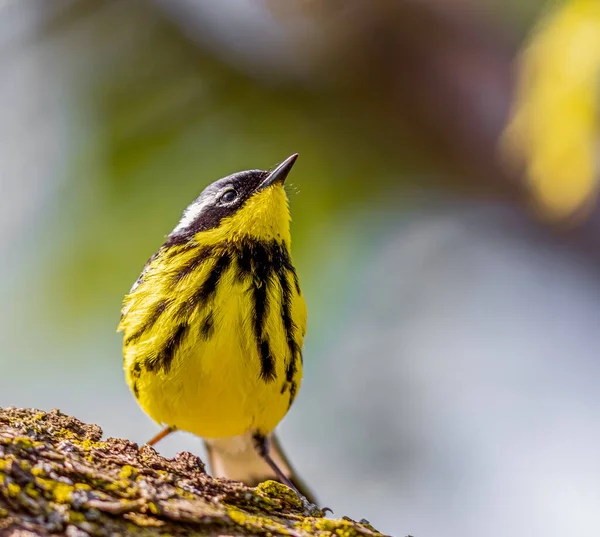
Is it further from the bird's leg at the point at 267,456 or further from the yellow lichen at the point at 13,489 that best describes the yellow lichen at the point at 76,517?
the bird's leg at the point at 267,456

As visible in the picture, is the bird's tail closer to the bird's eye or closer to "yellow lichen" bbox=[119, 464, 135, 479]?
the bird's eye

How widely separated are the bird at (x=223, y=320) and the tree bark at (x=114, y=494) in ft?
2.53

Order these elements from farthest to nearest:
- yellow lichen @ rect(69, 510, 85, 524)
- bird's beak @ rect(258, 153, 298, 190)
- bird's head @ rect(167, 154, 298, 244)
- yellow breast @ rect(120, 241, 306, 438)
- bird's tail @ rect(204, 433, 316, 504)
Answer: bird's tail @ rect(204, 433, 316, 504), bird's beak @ rect(258, 153, 298, 190), bird's head @ rect(167, 154, 298, 244), yellow breast @ rect(120, 241, 306, 438), yellow lichen @ rect(69, 510, 85, 524)

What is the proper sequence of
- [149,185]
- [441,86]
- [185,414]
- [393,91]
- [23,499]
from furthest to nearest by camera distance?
1. [149,185]
2. [393,91]
3. [441,86]
4. [185,414]
5. [23,499]

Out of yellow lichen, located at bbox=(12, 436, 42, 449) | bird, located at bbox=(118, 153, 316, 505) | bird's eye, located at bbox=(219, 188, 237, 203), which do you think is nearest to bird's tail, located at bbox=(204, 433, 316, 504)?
bird, located at bbox=(118, 153, 316, 505)

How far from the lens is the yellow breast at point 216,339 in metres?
2.93

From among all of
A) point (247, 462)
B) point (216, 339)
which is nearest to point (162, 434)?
point (247, 462)

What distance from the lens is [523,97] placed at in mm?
3354

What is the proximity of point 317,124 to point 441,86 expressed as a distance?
6.10 ft

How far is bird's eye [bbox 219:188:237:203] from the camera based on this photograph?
11.5 ft

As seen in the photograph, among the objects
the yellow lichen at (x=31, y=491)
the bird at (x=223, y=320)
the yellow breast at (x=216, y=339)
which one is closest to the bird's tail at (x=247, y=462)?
the bird at (x=223, y=320)

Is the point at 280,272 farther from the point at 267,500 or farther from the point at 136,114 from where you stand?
the point at 136,114

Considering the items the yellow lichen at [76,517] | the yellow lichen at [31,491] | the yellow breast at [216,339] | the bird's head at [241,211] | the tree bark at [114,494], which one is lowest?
the yellow lichen at [76,517]

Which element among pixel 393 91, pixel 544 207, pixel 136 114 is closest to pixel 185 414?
pixel 544 207
